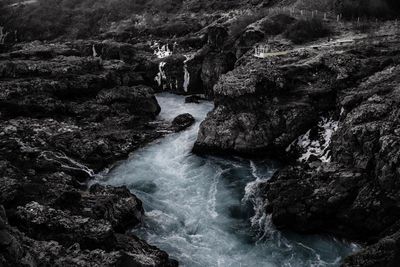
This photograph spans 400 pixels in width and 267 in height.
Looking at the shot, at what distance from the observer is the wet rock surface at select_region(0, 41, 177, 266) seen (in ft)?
66.6

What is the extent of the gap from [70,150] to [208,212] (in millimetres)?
12580

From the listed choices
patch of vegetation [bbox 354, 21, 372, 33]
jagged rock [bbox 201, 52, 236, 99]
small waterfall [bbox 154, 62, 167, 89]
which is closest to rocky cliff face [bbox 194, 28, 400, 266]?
jagged rock [bbox 201, 52, 236, 99]

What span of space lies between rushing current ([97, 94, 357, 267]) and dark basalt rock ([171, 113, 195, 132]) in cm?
173

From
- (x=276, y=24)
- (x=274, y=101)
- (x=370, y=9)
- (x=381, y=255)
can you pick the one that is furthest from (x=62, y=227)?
(x=370, y=9)

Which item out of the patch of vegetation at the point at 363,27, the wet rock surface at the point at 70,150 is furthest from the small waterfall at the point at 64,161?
the patch of vegetation at the point at 363,27

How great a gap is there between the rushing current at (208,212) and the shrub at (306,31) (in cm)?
1515

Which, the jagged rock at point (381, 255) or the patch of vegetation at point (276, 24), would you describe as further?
the patch of vegetation at point (276, 24)

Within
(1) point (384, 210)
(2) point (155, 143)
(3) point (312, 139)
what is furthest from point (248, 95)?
(1) point (384, 210)

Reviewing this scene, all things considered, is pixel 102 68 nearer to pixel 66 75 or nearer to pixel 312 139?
pixel 66 75

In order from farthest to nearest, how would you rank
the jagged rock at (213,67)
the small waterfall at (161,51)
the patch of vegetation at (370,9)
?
1. the small waterfall at (161,51)
2. the jagged rock at (213,67)
3. the patch of vegetation at (370,9)

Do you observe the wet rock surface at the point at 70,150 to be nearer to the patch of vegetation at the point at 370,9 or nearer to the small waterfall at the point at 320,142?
the small waterfall at the point at 320,142

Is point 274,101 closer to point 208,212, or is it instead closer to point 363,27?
point 208,212

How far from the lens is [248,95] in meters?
35.0

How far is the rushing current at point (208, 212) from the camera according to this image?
22984mm
